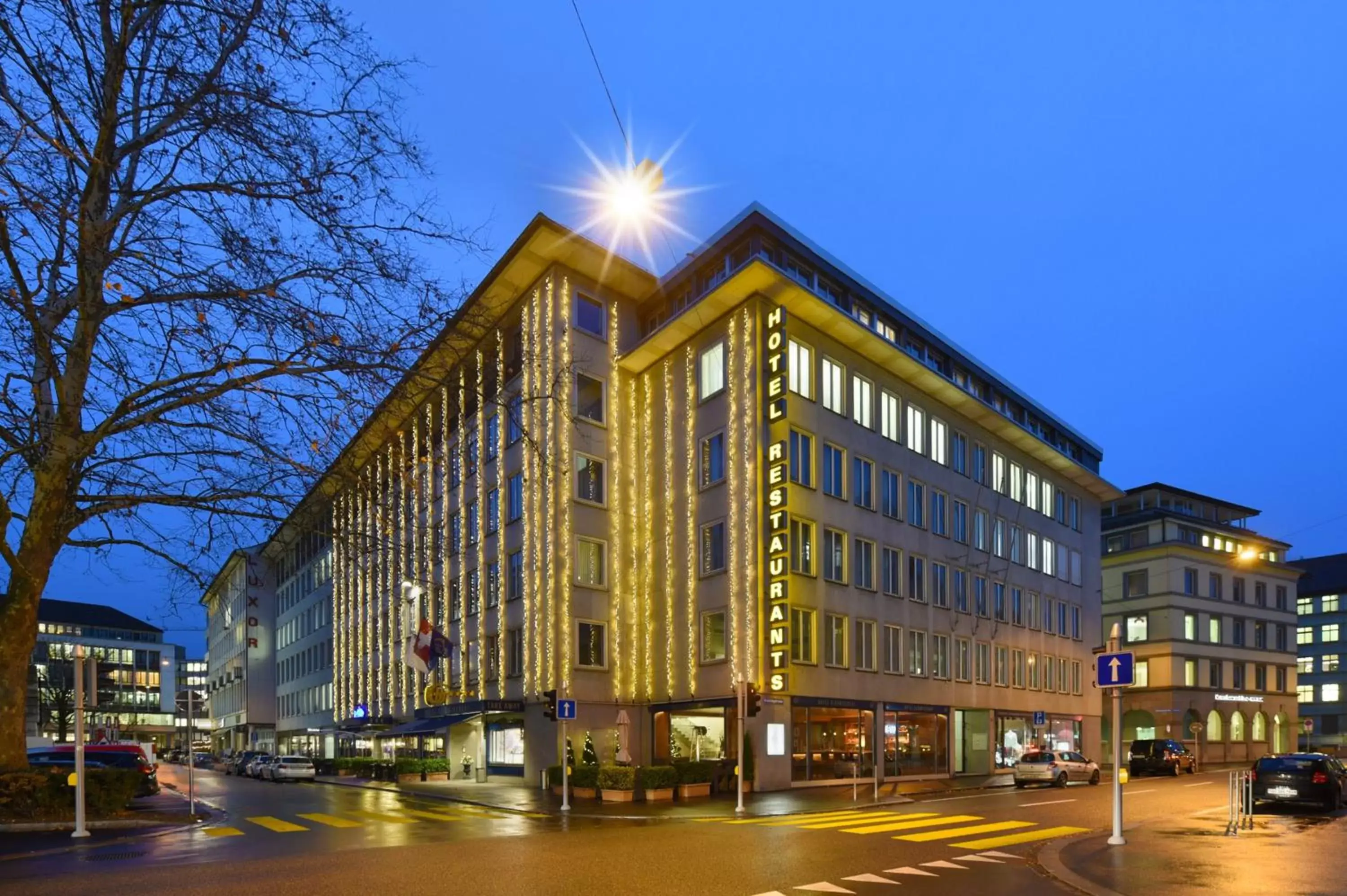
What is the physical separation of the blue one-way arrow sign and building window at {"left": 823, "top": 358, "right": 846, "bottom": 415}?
64.7 feet

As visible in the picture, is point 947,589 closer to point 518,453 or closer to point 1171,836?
point 518,453

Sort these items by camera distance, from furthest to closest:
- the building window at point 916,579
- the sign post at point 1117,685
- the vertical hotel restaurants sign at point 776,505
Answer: the building window at point 916,579 → the vertical hotel restaurants sign at point 776,505 → the sign post at point 1117,685

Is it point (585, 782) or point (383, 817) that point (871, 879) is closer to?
point (383, 817)

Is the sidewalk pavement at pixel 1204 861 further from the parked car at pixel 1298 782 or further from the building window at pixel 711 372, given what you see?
the building window at pixel 711 372

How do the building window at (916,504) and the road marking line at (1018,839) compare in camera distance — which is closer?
the road marking line at (1018,839)

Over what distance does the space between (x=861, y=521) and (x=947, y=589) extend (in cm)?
795

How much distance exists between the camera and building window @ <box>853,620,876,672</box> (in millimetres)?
37750

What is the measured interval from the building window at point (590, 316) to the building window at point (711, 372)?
477 cm

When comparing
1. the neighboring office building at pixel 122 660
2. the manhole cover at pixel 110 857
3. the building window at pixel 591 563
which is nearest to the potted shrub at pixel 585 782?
the building window at pixel 591 563

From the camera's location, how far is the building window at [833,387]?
123 feet

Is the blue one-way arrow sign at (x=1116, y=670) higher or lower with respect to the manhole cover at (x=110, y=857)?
higher

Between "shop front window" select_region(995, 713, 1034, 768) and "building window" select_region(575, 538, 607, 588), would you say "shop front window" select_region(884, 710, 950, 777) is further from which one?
"building window" select_region(575, 538, 607, 588)

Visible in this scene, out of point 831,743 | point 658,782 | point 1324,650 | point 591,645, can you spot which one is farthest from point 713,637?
point 1324,650

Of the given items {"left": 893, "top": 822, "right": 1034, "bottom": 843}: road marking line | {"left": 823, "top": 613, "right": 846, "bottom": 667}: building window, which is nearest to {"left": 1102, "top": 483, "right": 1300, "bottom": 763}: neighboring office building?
{"left": 823, "top": 613, "right": 846, "bottom": 667}: building window
